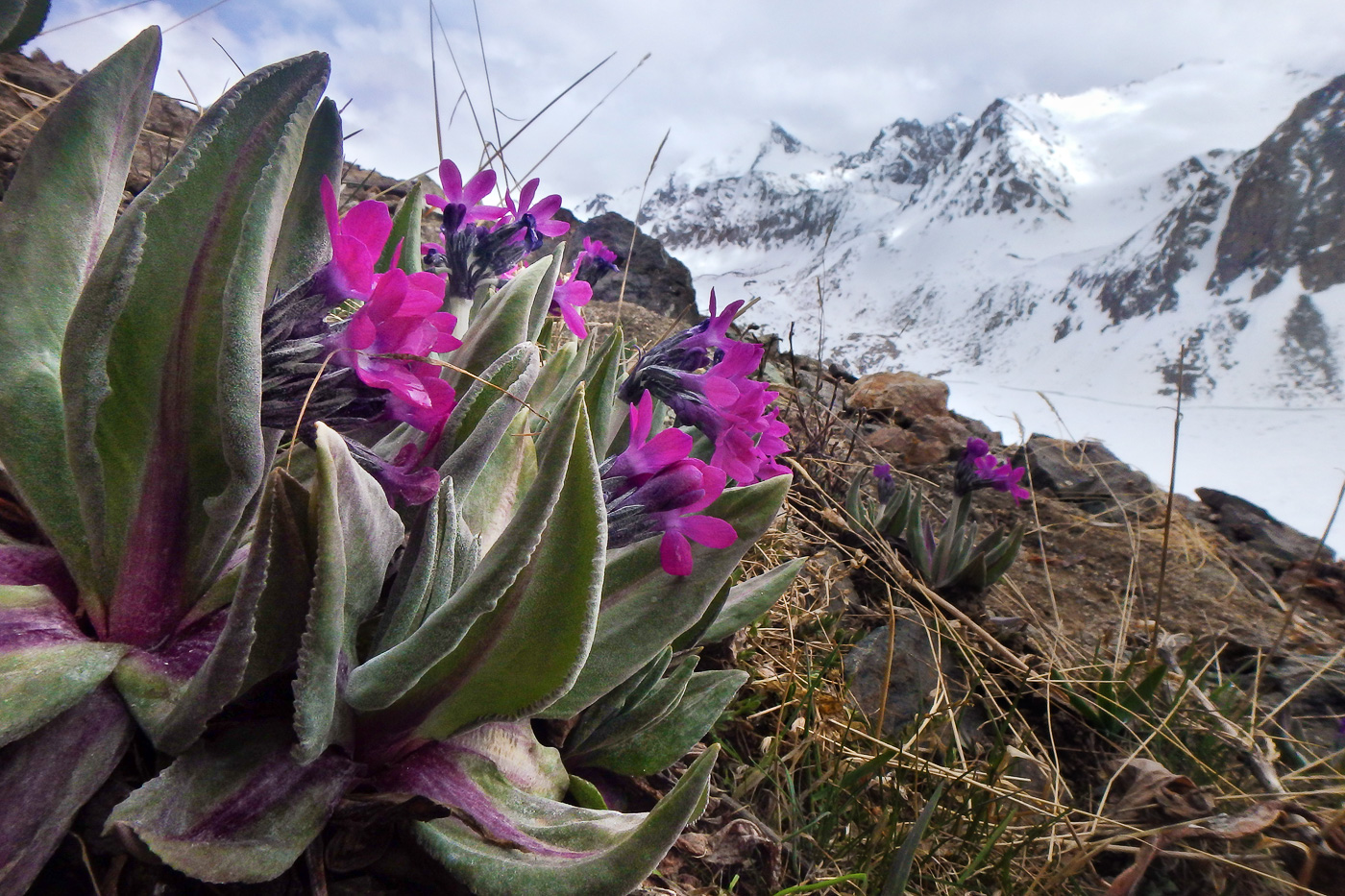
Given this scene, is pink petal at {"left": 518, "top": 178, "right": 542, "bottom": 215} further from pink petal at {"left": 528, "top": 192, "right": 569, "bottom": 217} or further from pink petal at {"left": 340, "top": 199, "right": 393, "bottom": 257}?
pink petal at {"left": 340, "top": 199, "right": 393, "bottom": 257}

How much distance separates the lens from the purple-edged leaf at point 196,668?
0.56 m

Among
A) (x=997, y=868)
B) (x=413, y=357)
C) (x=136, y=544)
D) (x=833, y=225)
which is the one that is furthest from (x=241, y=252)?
(x=833, y=225)

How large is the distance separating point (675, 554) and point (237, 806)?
18.5 inches

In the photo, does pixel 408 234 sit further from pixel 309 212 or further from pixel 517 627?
pixel 517 627

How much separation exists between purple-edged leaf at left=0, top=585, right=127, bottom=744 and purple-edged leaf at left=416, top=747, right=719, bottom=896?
327mm

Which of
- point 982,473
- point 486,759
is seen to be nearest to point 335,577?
point 486,759

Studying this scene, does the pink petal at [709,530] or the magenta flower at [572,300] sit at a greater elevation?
the magenta flower at [572,300]

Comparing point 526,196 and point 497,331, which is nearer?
point 497,331

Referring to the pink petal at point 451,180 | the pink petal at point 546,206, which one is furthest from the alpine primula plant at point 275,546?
the pink petal at point 546,206

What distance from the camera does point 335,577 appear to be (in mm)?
553

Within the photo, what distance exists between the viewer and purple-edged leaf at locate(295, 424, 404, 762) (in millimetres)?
544

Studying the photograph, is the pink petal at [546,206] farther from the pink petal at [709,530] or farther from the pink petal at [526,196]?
the pink petal at [709,530]

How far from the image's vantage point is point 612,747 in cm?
98

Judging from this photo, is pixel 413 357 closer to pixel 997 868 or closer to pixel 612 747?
pixel 612 747
